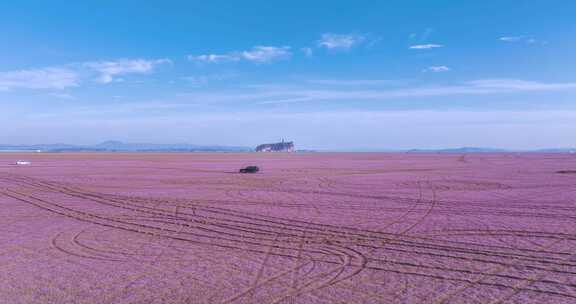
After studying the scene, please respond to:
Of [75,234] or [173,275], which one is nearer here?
[173,275]

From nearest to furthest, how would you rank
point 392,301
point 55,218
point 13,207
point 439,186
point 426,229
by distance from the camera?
point 392,301
point 426,229
point 55,218
point 13,207
point 439,186

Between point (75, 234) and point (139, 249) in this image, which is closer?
point (139, 249)

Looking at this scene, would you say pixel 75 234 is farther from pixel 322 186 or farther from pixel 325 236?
pixel 322 186

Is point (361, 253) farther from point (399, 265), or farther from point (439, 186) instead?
point (439, 186)

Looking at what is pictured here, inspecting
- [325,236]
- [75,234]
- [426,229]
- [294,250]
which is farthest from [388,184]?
[75,234]

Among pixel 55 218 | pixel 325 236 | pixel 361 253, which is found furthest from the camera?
pixel 55 218

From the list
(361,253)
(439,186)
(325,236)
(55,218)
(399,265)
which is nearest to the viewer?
(399,265)

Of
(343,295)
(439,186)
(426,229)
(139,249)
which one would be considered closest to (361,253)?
(343,295)

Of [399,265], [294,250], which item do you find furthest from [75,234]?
[399,265]

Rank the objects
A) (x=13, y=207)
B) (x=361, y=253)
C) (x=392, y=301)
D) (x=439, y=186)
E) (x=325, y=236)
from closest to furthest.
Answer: (x=392, y=301), (x=361, y=253), (x=325, y=236), (x=13, y=207), (x=439, y=186)
